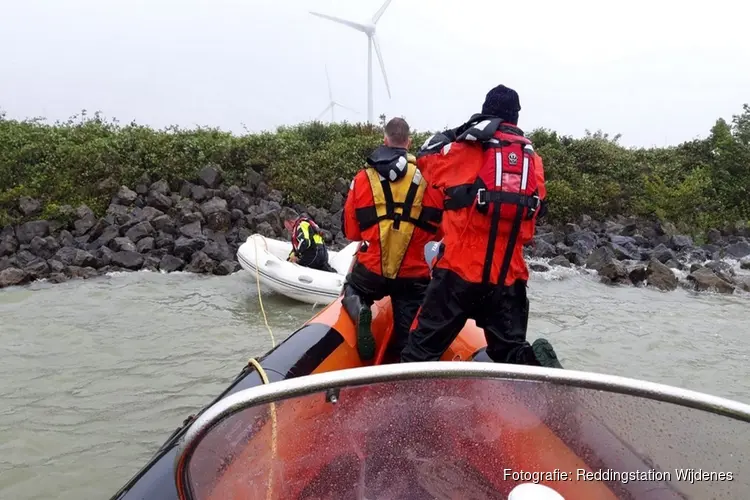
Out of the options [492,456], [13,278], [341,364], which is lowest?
[13,278]

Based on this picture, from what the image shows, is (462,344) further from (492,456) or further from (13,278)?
(13,278)

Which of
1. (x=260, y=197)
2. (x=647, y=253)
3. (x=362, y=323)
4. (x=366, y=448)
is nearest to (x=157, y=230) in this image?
(x=260, y=197)

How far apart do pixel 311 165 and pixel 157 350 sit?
831cm

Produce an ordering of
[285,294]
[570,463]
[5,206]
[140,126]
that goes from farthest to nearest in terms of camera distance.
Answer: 1. [140,126]
2. [5,206]
3. [285,294]
4. [570,463]

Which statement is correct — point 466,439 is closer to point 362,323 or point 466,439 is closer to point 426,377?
point 426,377

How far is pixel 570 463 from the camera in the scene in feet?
4.74

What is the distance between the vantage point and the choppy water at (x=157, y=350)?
425 centimetres

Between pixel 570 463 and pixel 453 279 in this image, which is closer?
pixel 570 463

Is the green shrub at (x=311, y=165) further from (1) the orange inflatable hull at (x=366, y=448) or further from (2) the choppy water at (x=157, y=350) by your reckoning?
(1) the orange inflatable hull at (x=366, y=448)

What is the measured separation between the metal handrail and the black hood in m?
2.42

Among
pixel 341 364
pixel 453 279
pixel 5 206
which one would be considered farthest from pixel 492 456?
pixel 5 206

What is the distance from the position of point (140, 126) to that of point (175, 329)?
9.74 meters

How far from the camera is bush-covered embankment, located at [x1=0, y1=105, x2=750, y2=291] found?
1038cm

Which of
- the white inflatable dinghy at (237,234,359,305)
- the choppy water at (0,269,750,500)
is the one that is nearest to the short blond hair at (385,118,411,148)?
the choppy water at (0,269,750,500)
